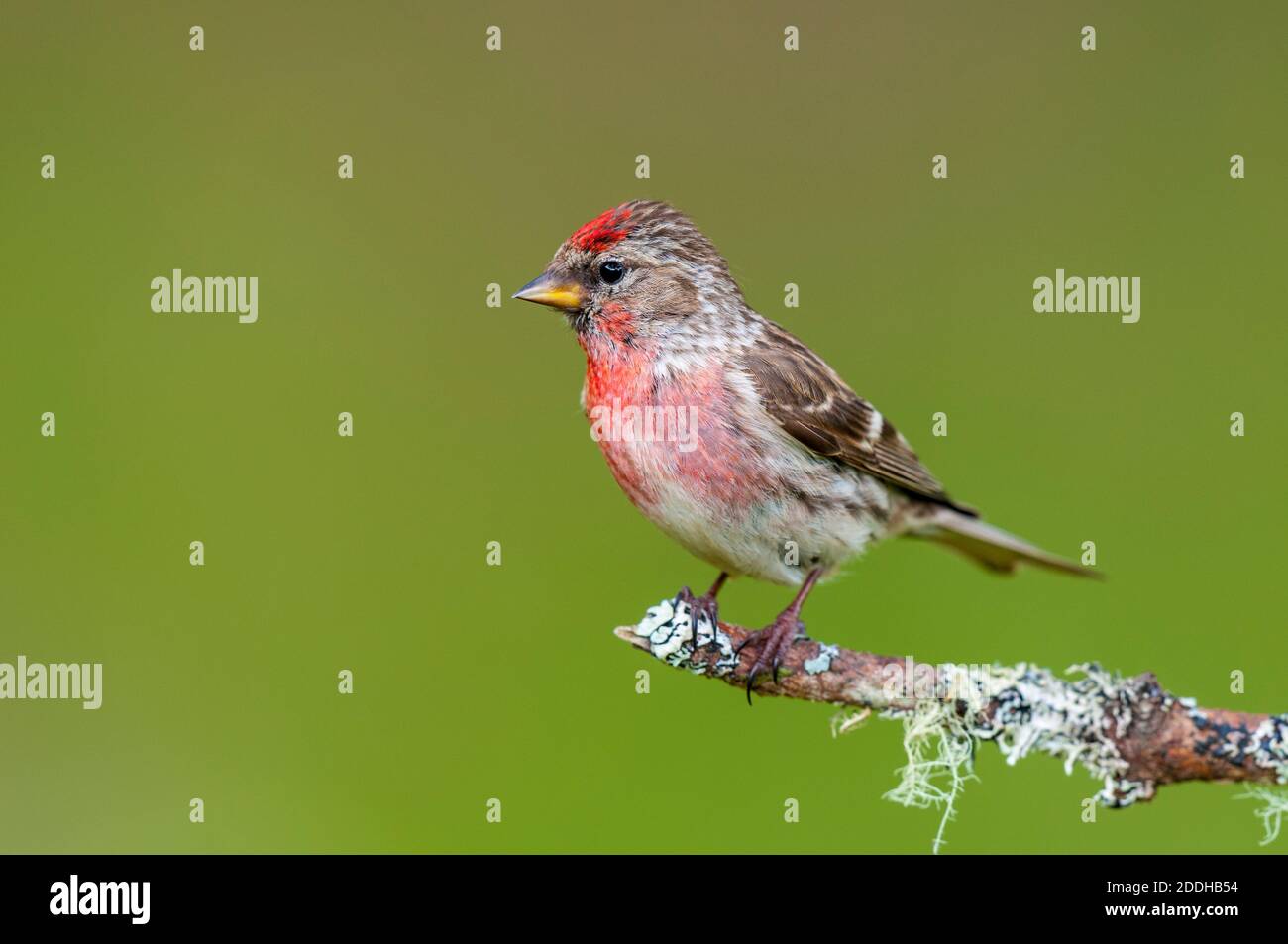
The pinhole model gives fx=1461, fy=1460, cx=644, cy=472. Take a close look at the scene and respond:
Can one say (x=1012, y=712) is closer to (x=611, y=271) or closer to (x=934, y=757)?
(x=934, y=757)

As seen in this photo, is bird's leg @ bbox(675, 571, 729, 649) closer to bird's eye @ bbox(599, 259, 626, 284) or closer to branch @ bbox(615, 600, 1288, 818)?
branch @ bbox(615, 600, 1288, 818)

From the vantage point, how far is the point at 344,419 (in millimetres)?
8508

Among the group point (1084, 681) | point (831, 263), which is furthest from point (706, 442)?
point (831, 263)

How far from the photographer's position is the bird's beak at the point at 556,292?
5473 mm

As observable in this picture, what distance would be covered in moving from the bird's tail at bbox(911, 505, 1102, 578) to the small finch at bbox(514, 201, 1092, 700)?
0.55m

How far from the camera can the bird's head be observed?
5.46m

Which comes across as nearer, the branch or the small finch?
the branch

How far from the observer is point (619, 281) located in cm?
550

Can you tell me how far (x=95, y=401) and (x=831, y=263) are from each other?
465cm

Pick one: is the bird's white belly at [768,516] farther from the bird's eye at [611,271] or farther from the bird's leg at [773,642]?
the bird's eye at [611,271]

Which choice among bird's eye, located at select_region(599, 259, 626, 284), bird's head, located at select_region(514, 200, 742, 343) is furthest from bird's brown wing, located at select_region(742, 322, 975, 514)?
bird's eye, located at select_region(599, 259, 626, 284)

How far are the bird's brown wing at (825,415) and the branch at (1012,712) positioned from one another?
3.32 ft

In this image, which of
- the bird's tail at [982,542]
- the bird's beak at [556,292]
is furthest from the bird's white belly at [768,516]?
the bird's tail at [982,542]

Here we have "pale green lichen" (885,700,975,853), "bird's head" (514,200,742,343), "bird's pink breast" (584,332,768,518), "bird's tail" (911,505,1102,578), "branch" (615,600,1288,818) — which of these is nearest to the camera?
"branch" (615,600,1288,818)
